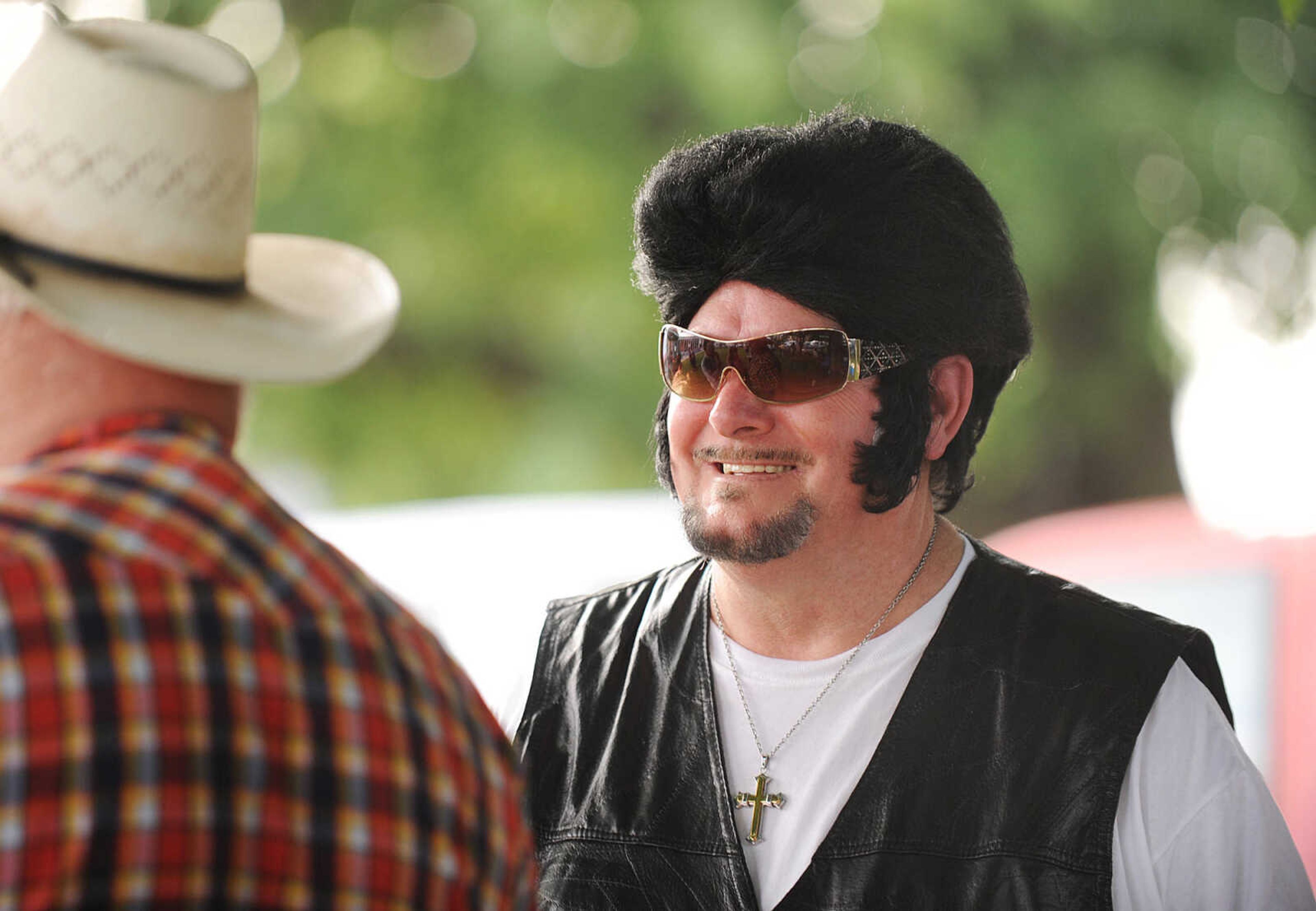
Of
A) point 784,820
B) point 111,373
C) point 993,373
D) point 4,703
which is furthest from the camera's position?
point 993,373

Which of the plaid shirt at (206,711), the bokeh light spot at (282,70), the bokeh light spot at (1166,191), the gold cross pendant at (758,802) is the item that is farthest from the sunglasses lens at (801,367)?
the bokeh light spot at (282,70)

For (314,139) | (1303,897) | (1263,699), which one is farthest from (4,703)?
(314,139)

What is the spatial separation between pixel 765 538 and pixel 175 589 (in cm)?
138

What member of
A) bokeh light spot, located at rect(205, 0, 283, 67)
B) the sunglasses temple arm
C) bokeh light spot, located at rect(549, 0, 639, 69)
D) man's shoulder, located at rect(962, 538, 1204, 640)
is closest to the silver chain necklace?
man's shoulder, located at rect(962, 538, 1204, 640)

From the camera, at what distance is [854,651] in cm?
247

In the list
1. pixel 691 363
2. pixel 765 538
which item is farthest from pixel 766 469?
pixel 691 363

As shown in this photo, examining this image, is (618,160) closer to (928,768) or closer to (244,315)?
(928,768)

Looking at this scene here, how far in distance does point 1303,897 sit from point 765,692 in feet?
3.06

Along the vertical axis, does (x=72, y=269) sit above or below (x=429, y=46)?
below

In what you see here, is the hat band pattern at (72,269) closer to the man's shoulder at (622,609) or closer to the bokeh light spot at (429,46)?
the man's shoulder at (622,609)

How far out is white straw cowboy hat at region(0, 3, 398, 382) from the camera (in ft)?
4.28

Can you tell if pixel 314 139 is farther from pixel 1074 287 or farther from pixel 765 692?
pixel 765 692

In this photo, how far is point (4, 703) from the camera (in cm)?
107

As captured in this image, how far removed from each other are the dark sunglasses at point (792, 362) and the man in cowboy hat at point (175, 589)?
1.06m
